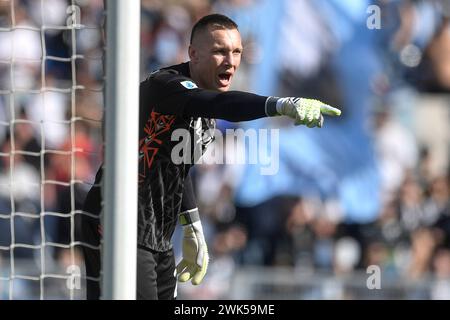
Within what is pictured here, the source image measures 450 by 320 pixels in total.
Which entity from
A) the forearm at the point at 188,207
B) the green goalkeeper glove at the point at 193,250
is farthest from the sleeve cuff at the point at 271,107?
the green goalkeeper glove at the point at 193,250

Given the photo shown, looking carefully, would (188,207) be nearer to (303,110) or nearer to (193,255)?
(193,255)

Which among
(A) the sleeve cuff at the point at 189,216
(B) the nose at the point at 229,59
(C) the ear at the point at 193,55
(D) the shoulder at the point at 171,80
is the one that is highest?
(C) the ear at the point at 193,55

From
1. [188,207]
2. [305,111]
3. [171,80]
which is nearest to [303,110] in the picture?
[305,111]

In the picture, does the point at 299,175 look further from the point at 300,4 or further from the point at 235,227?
the point at 300,4

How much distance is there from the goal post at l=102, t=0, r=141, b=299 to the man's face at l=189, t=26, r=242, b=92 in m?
0.67

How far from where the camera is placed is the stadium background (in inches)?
336

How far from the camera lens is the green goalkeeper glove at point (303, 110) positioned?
12.6 ft

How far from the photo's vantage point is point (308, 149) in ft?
29.8

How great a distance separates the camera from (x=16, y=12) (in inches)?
339

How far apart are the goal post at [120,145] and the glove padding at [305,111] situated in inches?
22.8

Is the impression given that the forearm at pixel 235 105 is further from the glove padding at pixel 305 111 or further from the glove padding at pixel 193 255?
the glove padding at pixel 193 255

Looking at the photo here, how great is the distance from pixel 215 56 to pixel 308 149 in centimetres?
456
